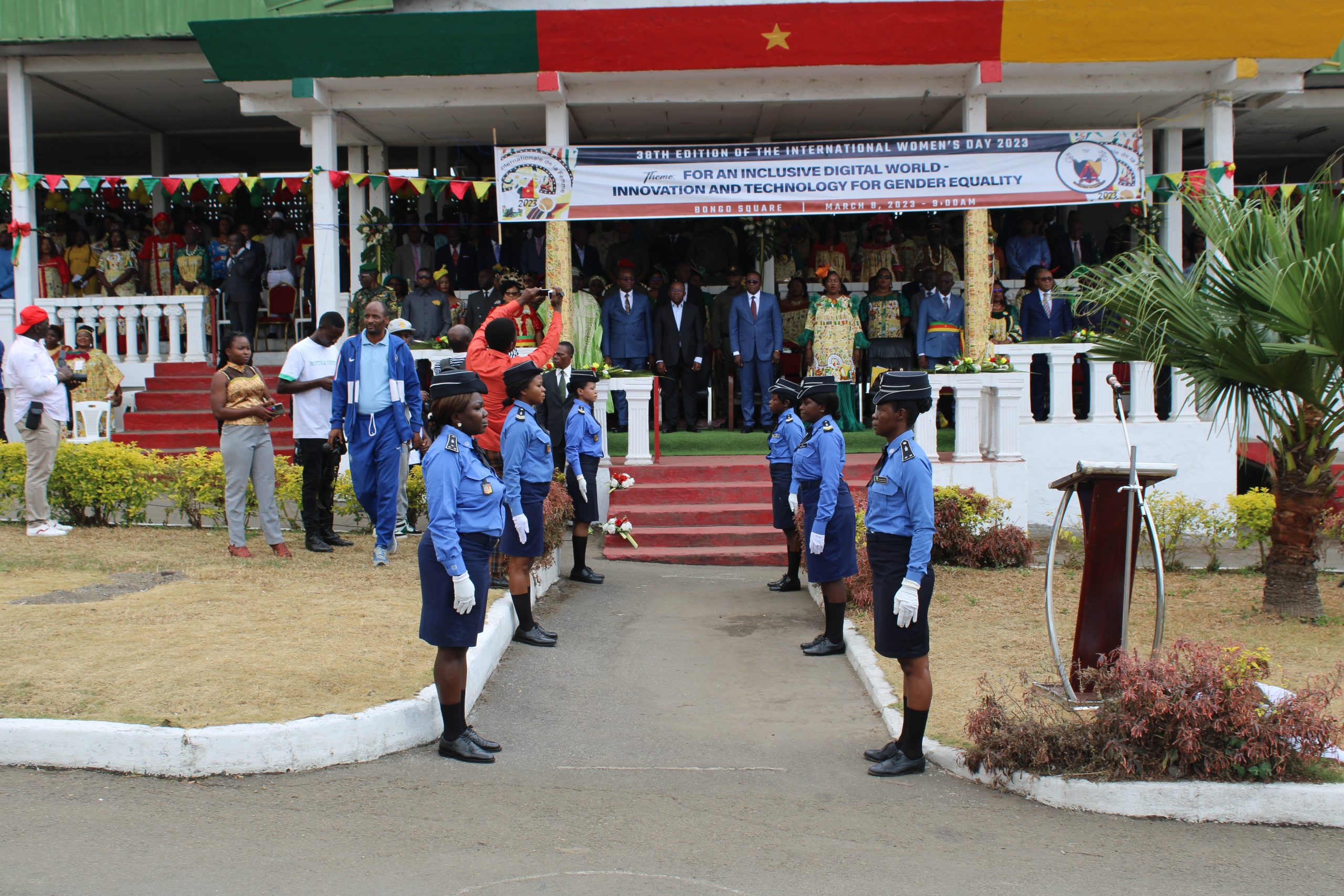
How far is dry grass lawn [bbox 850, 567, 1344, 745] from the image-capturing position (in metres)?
6.36

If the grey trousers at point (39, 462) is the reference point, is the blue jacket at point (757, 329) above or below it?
above

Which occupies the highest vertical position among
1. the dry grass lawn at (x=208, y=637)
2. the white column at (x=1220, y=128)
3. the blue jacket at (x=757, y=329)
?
the white column at (x=1220, y=128)

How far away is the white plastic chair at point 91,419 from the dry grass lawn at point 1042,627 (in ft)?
28.7

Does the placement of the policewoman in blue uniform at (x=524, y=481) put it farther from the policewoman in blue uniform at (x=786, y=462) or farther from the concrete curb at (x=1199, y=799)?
the concrete curb at (x=1199, y=799)

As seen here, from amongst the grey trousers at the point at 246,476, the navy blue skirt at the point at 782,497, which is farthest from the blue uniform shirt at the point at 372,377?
the navy blue skirt at the point at 782,497

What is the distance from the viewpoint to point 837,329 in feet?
44.0

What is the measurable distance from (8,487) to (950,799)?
9103 mm

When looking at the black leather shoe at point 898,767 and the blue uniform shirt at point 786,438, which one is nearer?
the black leather shoe at point 898,767

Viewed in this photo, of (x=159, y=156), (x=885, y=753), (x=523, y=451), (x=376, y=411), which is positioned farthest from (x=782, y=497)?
(x=159, y=156)

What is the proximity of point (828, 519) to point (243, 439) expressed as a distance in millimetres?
4497

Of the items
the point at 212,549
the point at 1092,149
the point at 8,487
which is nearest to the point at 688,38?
the point at 1092,149

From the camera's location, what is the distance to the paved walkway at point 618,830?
3.89m

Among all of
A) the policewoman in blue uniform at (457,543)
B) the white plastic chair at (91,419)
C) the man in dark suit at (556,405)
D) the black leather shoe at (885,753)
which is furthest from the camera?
the white plastic chair at (91,419)

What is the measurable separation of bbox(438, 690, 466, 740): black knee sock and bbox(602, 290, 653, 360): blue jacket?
8897 mm
